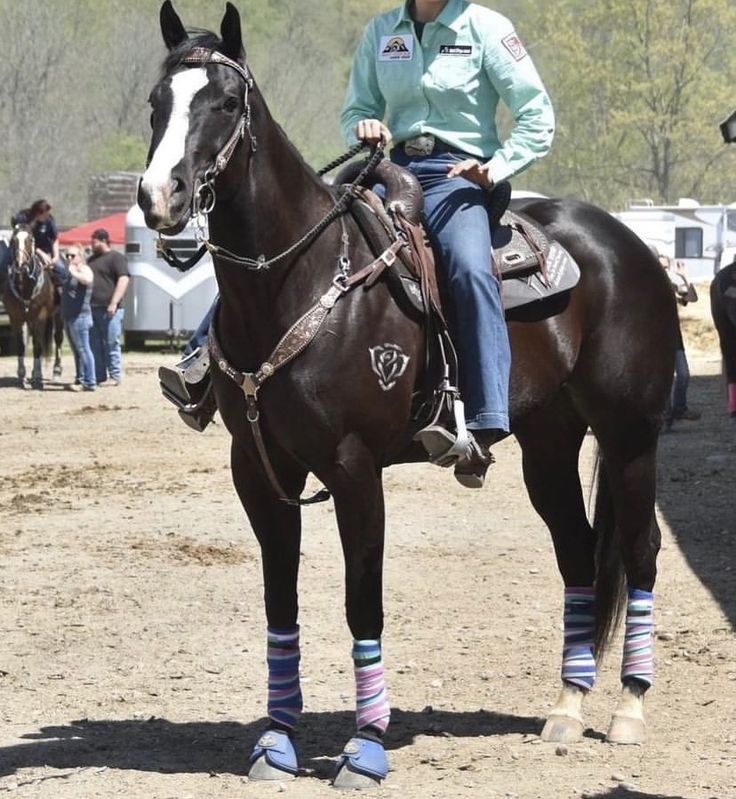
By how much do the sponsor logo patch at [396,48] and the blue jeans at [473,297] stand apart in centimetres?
48

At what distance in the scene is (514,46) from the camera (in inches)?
231

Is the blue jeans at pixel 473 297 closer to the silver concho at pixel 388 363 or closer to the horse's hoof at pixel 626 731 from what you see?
the silver concho at pixel 388 363

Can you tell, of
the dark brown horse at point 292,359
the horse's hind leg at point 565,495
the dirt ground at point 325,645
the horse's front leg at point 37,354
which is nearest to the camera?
the dark brown horse at point 292,359

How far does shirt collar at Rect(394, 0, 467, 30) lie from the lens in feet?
19.0

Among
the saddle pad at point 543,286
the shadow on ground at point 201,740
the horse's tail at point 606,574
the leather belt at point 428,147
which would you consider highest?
the leather belt at point 428,147

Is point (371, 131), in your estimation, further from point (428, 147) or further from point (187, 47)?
point (187, 47)

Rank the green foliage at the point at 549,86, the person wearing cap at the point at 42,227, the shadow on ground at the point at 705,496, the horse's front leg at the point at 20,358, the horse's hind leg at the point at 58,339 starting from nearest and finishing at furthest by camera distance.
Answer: the shadow on ground at the point at 705,496
the horse's front leg at the point at 20,358
the horse's hind leg at the point at 58,339
the person wearing cap at the point at 42,227
the green foliage at the point at 549,86

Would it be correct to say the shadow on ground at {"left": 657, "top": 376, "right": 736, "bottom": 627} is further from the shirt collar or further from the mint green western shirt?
the shirt collar

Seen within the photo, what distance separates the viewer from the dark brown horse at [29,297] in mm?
22219

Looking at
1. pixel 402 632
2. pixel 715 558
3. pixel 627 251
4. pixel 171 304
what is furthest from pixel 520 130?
pixel 171 304

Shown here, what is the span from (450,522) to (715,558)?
83.6 inches

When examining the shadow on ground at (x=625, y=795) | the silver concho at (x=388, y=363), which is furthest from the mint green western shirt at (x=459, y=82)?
the shadow on ground at (x=625, y=795)

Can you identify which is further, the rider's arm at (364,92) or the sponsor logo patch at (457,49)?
the rider's arm at (364,92)

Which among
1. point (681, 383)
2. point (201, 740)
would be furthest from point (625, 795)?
point (681, 383)
